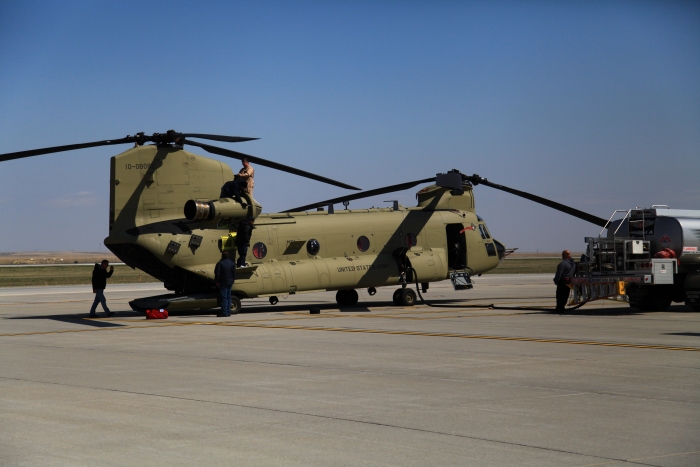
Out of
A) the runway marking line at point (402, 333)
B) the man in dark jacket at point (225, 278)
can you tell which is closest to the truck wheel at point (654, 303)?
the runway marking line at point (402, 333)

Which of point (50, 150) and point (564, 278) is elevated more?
point (50, 150)

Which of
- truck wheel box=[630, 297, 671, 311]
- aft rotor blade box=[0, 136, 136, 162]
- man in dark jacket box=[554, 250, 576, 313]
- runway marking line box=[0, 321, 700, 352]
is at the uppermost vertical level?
aft rotor blade box=[0, 136, 136, 162]

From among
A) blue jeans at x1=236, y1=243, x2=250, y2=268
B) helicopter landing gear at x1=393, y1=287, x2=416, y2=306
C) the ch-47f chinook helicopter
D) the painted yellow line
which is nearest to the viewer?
the painted yellow line

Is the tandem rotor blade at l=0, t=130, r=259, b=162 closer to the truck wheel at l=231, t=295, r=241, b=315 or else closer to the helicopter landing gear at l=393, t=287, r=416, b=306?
the truck wheel at l=231, t=295, r=241, b=315

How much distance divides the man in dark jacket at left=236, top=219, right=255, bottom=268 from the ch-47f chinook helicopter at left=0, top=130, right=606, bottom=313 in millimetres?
228

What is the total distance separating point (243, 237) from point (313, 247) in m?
3.02

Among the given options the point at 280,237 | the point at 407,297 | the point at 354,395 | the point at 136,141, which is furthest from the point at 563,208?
the point at 354,395

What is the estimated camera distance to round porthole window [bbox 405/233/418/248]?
2694 cm

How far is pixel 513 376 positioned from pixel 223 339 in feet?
23.4

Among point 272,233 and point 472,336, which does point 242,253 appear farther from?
point 472,336

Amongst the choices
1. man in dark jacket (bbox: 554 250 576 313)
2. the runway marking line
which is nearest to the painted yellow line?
the runway marking line

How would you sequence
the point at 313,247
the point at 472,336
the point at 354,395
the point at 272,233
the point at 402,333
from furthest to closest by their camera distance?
the point at 313,247
the point at 272,233
the point at 402,333
the point at 472,336
the point at 354,395

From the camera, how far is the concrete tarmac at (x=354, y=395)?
269 inches

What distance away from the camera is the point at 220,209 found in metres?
22.3
